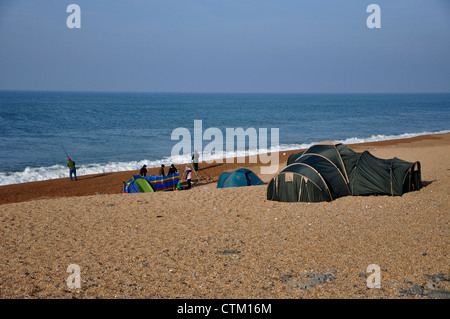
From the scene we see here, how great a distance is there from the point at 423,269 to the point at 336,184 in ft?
21.1

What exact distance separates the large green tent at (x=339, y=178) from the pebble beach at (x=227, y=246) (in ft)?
1.57

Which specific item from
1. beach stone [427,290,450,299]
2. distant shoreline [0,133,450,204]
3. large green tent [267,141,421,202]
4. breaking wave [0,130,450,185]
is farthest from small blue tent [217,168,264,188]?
breaking wave [0,130,450,185]

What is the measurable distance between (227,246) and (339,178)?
6.54m

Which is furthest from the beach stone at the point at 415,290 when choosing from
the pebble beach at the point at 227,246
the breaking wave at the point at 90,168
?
the breaking wave at the point at 90,168

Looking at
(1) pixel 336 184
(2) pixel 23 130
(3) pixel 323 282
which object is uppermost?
(2) pixel 23 130

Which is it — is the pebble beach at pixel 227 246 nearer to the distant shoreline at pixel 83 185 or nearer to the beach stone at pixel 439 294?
the beach stone at pixel 439 294

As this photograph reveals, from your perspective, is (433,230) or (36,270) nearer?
(36,270)

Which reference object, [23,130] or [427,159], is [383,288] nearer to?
[427,159]

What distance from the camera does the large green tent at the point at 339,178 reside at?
45.7 ft

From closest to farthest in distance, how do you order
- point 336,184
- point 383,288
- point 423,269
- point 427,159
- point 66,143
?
point 383,288 → point 423,269 → point 336,184 → point 427,159 → point 66,143

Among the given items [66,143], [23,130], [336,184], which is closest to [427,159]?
[336,184]

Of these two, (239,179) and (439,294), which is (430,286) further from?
(239,179)

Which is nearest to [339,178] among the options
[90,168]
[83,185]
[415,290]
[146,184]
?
[415,290]

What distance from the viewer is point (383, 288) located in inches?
284
